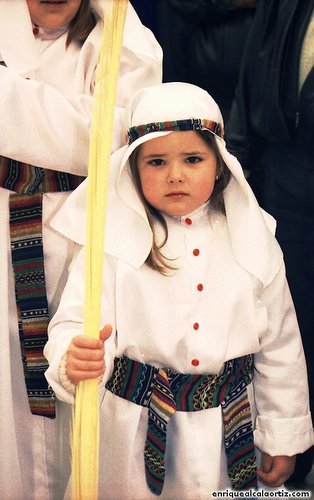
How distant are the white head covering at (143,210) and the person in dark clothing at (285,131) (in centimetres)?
29

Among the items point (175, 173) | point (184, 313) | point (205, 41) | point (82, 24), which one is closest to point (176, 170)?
point (175, 173)

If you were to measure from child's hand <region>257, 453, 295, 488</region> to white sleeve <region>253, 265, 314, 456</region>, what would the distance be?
0.05 ft

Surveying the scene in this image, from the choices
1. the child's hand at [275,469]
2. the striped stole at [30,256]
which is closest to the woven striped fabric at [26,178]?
the striped stole at [30,256]

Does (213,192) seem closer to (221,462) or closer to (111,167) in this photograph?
(111,167)

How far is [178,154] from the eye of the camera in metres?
1.16

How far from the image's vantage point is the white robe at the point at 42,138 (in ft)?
4.16

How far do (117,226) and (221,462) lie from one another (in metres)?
0.35

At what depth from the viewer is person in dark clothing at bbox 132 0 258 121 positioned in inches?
58.0

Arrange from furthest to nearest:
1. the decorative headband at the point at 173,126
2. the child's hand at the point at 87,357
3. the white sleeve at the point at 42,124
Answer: the white sleeve at the point at 42,124 → the decorative headband at the point at 173,126 → the child's hand at the point at 87,357

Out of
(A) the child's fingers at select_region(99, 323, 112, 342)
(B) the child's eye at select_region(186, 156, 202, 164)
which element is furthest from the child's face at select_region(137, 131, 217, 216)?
(A) the child's fingers at select_region(99, 323, 112, 342)

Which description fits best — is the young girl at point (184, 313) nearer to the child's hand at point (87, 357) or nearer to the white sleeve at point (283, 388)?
the white sleeve at point (283, 388)

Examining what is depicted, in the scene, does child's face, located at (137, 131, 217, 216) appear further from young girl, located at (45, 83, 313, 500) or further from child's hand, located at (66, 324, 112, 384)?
child's hand, located at (66, 324, 112, 384)

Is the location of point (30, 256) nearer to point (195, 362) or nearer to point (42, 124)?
point (42, 124)

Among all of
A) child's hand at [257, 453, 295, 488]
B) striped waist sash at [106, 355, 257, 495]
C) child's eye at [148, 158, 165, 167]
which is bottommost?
child's hand at [257, 453, 295, 488]
